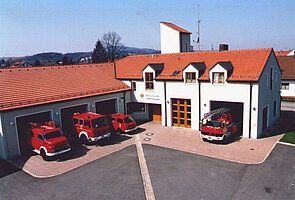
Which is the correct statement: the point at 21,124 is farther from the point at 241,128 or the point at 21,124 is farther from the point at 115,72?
the point at 241,128

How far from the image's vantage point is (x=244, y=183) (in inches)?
505

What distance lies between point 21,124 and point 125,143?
25.6 feet

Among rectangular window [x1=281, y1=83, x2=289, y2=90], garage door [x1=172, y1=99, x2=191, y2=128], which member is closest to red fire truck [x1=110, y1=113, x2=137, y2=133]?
garage door [x1=172, y1=99, x2=191, y2=128]

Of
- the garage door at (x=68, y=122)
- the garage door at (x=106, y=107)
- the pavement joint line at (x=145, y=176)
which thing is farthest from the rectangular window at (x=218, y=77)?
the garage door at (x=68, y=122)

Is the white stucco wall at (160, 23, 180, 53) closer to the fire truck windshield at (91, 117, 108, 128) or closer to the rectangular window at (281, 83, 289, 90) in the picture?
the fire truck windshield at (91, 117, 108, 128)

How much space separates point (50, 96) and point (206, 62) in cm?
1403

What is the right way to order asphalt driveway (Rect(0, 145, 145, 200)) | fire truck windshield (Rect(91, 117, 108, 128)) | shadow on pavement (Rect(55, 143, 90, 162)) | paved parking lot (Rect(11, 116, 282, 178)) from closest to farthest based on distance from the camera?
asphalt driveway (Rect(0, 145, 145, 200))
paved parking lot (Rect(11, 116, 282, 178))
shadow on pavement (Rect(55, 143, 90, 162))
fire truck windshield (Rect(91, 117, 108, 128))

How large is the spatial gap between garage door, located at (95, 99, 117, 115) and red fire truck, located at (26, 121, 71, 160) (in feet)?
21.1

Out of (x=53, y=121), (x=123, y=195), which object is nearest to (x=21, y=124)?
(x=53, y=121)

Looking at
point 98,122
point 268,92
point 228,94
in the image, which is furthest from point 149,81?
point 268,92

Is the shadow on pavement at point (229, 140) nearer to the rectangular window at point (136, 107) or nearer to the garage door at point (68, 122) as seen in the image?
the rectangular window at point (136, 107)

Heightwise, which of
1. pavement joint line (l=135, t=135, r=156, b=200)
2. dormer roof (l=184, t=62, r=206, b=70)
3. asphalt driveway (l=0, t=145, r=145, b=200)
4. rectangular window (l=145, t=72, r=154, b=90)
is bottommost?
pavement joint line (l=135, t=135, r=156, b=200)

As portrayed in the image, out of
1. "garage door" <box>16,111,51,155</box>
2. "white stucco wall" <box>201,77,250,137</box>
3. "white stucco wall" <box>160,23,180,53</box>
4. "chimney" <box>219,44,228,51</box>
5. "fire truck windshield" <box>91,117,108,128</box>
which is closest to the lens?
"garage door" <box>16,111,51,155</box>

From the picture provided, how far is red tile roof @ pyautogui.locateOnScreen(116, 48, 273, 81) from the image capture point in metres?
19.8
